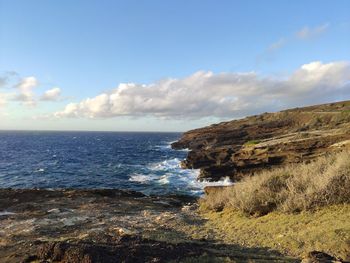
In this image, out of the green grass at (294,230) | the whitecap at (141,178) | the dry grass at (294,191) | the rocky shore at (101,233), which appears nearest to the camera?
the rocky shore at (101,233)

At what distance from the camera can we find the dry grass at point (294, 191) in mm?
13625

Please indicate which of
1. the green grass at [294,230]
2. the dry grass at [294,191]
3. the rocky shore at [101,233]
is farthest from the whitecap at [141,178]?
the green grass at [294,230]

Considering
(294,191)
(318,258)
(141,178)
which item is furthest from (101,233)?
(141,178)

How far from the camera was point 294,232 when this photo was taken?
11.7 meters

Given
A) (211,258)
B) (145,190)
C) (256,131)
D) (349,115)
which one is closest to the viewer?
(211,258)

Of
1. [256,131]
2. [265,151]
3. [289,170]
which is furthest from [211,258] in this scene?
[256,131]

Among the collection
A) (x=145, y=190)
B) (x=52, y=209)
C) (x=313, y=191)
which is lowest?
(x=145, y=190)

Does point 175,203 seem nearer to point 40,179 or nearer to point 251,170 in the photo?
point 251,170

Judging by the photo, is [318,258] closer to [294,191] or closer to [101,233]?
[294,191]

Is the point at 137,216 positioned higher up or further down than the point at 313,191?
further down

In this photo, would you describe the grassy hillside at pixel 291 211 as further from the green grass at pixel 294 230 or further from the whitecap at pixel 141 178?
the whitecap at pixel 141 178

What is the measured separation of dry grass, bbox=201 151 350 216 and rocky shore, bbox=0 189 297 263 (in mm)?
1985

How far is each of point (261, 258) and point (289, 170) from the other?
8.96m

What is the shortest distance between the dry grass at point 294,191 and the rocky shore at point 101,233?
198 cm
